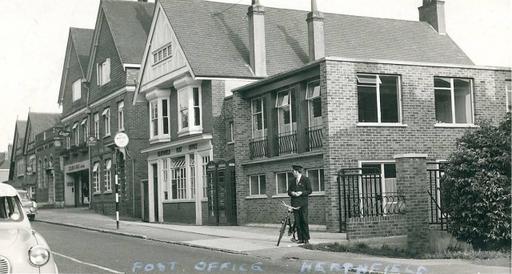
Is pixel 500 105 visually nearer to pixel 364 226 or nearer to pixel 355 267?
pixel 364 226

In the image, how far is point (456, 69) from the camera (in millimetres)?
23750

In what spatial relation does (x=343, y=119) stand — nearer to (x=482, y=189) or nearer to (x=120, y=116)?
(x=482, y=189)

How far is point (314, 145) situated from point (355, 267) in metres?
10.5

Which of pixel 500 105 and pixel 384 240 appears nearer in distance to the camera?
pixel 384 240

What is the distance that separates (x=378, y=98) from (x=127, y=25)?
21.2 m

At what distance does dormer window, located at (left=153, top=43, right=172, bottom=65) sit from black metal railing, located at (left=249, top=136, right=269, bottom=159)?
695cm

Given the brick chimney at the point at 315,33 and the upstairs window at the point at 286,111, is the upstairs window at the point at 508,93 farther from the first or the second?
the brick chimney at the point at 315,33

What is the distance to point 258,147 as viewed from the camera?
2614 centimetres

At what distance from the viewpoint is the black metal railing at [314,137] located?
74.3 feet

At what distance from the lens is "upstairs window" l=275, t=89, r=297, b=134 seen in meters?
24.2

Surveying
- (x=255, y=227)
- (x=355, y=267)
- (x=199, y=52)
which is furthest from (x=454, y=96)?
(x=355, y=267)

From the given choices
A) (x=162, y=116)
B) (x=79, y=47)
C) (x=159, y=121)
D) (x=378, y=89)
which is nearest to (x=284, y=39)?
(x=162, y=116)

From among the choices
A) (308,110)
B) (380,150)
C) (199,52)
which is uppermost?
(199,52)

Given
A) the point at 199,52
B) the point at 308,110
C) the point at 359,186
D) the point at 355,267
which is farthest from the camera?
the point at 199,52
